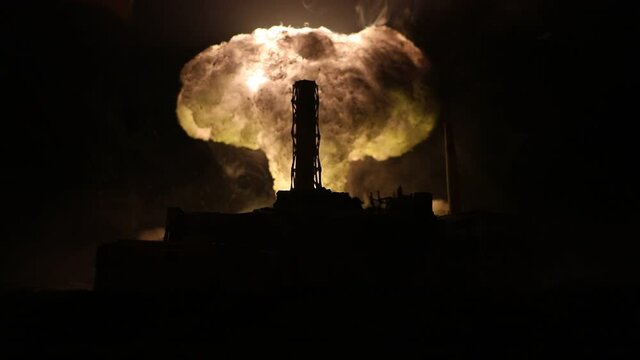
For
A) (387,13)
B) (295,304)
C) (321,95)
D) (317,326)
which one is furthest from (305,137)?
(387,13)

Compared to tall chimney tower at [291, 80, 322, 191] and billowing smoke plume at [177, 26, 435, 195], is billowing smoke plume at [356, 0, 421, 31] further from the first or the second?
tall chimney tower at [291, 80, 322, 191]

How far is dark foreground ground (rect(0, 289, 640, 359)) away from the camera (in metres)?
10.2

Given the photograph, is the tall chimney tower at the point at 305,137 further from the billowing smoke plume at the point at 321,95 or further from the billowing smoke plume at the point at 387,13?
the billowing smoke plume at the point at 387,13

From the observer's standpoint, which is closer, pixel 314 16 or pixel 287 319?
pixel 287 319

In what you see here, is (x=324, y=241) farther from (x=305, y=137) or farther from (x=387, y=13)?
(x=387, y=13)

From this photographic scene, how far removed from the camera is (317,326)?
37.5 feet

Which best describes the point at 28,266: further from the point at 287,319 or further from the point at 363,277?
the point at 287,319

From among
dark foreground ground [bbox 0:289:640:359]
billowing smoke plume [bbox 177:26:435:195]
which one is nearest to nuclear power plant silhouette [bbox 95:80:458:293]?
dark foreground ground [bbox 0:289:640:359]

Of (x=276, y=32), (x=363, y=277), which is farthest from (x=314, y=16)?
(x=363, y=277)

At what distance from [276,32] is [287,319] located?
3668 cm

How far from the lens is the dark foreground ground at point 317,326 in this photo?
10164mm

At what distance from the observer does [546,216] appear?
42.5 metres

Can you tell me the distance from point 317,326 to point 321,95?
33.2m

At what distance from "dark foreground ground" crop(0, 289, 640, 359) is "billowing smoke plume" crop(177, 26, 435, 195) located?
Result: 2887 centimetres
